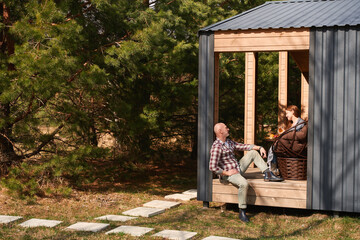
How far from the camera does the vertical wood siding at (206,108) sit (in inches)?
250

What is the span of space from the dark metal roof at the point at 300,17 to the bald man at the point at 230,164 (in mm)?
Result: 1460

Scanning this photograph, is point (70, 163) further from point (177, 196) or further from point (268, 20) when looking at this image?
point (268, 20)

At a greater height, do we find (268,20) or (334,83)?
(268,20)

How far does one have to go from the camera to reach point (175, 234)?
4988mm

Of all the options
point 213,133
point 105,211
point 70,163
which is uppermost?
point 213,133

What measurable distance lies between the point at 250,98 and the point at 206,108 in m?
2.05

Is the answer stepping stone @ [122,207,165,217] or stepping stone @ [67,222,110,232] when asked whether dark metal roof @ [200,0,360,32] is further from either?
stepping stone @ [67,222,110,232]

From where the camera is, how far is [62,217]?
6.14 meters

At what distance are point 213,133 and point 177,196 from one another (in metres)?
1.74

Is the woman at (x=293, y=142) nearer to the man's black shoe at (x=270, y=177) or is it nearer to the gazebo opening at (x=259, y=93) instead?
the man's black shoe at (x=270, y=177)

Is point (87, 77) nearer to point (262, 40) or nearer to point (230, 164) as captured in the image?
point (230, 164)

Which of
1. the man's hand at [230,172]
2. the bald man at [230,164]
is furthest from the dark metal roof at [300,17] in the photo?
the man's hand at [230,172]

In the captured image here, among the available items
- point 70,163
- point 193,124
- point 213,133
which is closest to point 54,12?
point 70,163

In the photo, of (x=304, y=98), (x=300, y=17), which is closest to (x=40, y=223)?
(x=300, y=17)
